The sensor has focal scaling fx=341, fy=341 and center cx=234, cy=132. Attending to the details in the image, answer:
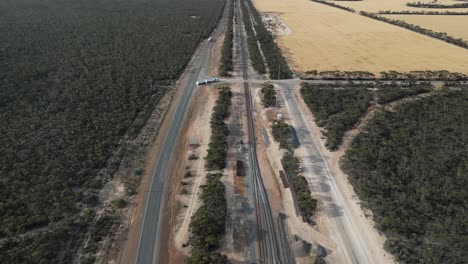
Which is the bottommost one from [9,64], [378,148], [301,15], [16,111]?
[378,148]

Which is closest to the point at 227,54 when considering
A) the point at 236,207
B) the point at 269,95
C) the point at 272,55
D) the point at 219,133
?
the point at 272,55

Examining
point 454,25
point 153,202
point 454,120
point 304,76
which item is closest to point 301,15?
point 454,25

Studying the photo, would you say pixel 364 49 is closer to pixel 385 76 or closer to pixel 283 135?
pixel 385 76

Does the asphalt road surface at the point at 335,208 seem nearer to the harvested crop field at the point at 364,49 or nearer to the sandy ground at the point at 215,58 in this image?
the sandy ground at the point at 215,58

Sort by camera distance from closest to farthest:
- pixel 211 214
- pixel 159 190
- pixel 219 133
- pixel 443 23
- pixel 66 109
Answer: pixel 211 214 → pixel 159 190 → pixel 219 133 → pixel 66 109 → pixel 443 23

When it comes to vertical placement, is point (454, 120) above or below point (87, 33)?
below

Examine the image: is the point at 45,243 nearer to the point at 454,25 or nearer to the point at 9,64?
the point at 9,64

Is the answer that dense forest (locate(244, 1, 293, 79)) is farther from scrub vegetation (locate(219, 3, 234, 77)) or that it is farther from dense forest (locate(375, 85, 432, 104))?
dense forest (locate(375, 85, 432, 104))

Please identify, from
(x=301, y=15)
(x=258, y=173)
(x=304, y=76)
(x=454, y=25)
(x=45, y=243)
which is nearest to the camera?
(x=45, y=243)
